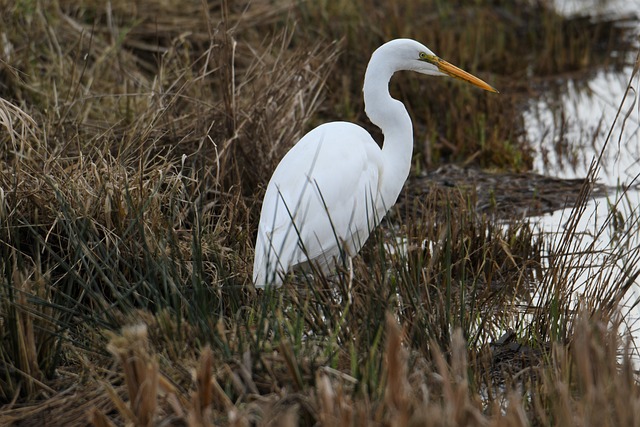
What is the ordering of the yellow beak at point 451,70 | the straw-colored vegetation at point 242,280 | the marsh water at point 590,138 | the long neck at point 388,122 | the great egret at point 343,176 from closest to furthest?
the straw-colored vegetation at point 242,280, the great egret at point 343,176, the long neck at point 388,122, the yellow beak at point 451,70, the marsh water at point 590,138

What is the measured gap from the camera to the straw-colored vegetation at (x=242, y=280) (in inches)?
86.0

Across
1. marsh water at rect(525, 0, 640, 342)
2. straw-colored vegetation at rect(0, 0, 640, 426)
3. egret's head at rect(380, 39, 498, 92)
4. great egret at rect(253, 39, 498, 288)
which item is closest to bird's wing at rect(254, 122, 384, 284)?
great egret at rect(253, 39, 498, 288)

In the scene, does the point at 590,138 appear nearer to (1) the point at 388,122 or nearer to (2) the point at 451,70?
(2) the point at 451,70

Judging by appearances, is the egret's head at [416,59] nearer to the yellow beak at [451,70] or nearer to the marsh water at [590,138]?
the yellow beak at [451,70]

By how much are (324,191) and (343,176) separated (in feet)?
0.29

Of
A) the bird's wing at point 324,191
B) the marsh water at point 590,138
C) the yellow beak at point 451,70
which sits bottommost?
the marsh water at point 590,138

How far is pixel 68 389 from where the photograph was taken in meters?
2.53

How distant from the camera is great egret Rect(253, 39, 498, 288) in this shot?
3279 mm

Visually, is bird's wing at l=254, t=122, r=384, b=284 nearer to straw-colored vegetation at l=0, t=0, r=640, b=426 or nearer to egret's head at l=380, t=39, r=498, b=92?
straw-colored vegetation at l=0, t=0, r=640, b=426

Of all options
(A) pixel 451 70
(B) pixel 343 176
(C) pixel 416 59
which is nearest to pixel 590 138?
(A) pixel 451 70

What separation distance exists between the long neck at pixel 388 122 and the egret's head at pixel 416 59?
45 mm

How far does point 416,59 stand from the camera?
371cm

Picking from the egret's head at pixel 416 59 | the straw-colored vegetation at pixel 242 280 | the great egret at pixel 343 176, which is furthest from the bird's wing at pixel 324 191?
the egret's head at pixel 416 59

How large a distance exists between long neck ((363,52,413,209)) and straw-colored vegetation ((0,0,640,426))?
0.23 metres
